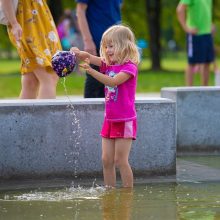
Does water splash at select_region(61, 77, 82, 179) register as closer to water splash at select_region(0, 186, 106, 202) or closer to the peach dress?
water splash at select_region(0, 186, 106, 202)

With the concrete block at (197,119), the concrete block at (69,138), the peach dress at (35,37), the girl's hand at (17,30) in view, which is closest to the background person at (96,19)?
the concrete block at (197,119)

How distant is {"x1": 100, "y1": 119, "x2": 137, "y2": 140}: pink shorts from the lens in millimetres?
7258

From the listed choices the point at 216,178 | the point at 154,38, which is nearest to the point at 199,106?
the point at 216,178

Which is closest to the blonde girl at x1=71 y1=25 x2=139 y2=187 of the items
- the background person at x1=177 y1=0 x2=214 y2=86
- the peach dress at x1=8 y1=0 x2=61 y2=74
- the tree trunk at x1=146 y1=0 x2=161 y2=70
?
the peach dress at x1=8 y1=0 x2=61 y2=74

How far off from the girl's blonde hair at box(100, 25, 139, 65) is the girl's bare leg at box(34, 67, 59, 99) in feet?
3.82

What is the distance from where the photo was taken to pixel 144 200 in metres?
6.95

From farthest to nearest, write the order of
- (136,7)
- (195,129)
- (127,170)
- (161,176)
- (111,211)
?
(136,7) < (195,129) < (161,176) < (127,170) < (111,211)

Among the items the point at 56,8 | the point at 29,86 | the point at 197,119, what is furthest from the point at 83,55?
the point at 56,8

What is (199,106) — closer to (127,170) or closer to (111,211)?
(127,170)

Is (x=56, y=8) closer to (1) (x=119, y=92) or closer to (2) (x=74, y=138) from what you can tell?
(2) (x=74, y=138)

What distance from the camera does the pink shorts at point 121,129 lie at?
23.8 ft

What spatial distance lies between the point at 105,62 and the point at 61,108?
653 mm

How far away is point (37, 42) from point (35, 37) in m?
0.05

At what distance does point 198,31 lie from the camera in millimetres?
13539
